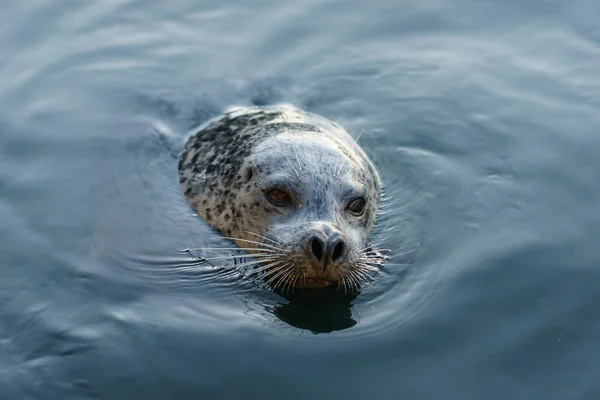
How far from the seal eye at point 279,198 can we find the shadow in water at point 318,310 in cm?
69

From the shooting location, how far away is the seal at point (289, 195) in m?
6.27

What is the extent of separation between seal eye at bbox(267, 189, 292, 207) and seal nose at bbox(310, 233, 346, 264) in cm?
75

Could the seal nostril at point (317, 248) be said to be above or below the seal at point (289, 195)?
below

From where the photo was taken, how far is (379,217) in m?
7.52

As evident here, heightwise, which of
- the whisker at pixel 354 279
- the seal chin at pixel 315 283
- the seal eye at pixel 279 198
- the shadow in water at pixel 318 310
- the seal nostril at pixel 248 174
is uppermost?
the seal nostril at pixel 248 174

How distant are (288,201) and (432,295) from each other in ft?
3.97

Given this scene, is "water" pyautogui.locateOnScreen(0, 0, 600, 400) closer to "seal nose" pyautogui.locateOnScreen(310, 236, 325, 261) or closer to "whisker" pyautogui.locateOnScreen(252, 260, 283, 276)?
"whisker" pyautogui.locateOnScreen(252, 260, 283, 276)

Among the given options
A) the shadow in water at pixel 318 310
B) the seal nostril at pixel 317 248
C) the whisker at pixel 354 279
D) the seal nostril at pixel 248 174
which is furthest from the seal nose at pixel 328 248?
the seal nostril at pixel 248 174

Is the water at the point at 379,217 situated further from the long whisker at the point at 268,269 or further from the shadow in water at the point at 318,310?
the long whisker at the point at 268,269

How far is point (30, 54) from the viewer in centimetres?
973

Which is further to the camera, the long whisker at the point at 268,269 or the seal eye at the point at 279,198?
the seal eye at the point at 279,198

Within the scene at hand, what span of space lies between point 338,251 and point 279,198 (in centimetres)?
88

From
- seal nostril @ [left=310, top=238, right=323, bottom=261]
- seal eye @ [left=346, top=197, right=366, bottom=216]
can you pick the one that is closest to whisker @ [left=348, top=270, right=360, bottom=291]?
seal nostril @ [left=310, top=238, right=323, bottom=261]

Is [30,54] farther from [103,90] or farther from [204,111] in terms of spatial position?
[204,111]
